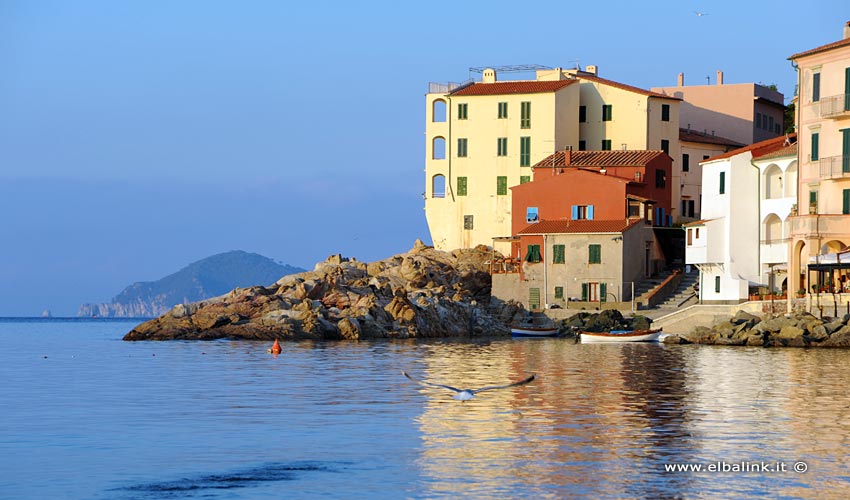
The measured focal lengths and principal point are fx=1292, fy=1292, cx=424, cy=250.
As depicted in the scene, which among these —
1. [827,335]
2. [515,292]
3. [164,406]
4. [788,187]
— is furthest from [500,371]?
[515,292]

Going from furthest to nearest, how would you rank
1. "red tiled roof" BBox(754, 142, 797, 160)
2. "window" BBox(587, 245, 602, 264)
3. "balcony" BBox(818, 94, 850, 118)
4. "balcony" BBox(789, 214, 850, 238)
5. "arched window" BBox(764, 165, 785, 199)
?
1. "window" BBox(587, 245, 602, 264)
2. "arched window" BBox(764, 165, 785, 199)
3. "red tiled roof" BBox(754, 142, 797, 160)
4. "balcony" BBox(789, 214, 850, 238)
5. "balcony" BBox(818, 94, 850, 118)

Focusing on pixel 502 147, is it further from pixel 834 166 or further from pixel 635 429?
pixel 635 429

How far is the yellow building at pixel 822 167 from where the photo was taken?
61719 millimetres

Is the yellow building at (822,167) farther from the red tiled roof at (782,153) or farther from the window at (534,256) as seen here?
the window at (534,256)

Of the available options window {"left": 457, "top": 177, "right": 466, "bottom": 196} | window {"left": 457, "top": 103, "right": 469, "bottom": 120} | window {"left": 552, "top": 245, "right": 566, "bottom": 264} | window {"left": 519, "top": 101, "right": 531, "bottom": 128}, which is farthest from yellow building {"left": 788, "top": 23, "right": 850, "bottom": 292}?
window {"left": 457, "top": 177, "right": 466, "bottom": 196}

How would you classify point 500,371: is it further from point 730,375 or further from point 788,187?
point 788,187

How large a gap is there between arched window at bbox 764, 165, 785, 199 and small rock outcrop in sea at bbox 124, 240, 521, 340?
18555 millimetres

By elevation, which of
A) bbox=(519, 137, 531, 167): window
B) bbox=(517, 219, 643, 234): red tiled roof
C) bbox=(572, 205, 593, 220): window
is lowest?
bbox=(517, 219, 643, 234): red tiled roof

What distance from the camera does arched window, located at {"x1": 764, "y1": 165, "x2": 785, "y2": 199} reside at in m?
71.8

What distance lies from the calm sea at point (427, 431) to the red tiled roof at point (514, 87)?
44316mm

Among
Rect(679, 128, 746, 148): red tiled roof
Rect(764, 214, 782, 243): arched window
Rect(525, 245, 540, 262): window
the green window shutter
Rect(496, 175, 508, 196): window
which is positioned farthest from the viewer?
Rect(679, 128, 746, 148): red tiled roof

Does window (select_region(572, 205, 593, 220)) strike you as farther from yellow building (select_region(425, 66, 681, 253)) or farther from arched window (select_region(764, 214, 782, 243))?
arched window (select_region(764, 214, 782, 243))

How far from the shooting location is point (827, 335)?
58344 mm

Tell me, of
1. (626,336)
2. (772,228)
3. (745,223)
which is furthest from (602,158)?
(626,336)
